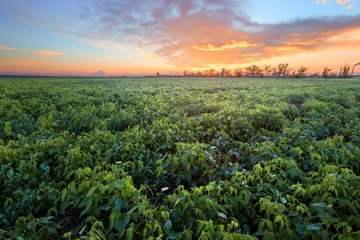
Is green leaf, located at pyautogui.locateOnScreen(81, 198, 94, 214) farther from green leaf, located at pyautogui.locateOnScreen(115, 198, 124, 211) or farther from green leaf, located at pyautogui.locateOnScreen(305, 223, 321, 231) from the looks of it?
green leaf, located at pyautogui.locateOnScreen(305, 223, 321, 231)

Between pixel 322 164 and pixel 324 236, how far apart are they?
2.17 m

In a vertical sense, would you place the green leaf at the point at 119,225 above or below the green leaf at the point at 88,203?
below

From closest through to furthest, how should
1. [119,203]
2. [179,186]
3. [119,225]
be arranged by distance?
[119,225]
[119,203]
[179,186]

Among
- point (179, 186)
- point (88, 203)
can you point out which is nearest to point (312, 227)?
point (179, 186)

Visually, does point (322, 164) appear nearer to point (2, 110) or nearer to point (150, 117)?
point (150, 117)

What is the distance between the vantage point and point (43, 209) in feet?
9.33

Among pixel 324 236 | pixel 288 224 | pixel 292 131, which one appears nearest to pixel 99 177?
pixel 288 224

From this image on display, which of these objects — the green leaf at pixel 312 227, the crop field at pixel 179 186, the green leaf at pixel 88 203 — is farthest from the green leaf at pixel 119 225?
the green leaf at pixel 312 227

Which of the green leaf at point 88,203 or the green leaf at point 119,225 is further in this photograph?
the green leaf at point 88,203

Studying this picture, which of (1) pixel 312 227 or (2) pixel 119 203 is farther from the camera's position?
(2) pixel 119 203

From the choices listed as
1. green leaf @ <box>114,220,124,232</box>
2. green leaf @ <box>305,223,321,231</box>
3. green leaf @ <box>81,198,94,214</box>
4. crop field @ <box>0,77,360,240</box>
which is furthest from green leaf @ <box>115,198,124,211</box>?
green leaf @ <box>305,223,321,231</box>

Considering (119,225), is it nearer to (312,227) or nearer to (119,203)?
(119,203)

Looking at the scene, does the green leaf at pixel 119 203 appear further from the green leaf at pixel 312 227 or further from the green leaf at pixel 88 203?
the green leaf at pixel 312 227

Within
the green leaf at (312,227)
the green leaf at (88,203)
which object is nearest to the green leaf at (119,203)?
the green leaf at (88,203)
